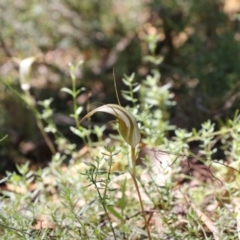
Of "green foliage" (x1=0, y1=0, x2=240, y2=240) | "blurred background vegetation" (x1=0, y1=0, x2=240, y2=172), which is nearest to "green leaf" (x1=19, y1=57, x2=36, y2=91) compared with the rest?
"green foliage" (x1=0, y1=0, x2=240, y2=240)

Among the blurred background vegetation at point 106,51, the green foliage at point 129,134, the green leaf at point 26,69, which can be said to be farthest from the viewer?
the blurred background vegetation at point 106,51

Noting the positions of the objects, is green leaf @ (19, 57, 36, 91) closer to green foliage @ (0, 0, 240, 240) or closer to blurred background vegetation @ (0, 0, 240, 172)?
green foliage @ (0, 0, 240, 240)

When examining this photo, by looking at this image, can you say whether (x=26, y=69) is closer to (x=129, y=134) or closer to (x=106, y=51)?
(x=129, y=134)

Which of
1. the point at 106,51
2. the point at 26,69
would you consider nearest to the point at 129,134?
the point at 26,69

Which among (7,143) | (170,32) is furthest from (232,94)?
(7,143)

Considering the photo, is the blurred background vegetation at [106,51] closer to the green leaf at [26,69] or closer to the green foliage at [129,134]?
the green foliage at [129,134]

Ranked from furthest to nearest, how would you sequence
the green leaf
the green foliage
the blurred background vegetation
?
the blurred background vegetation
the green leaf
the green foliage

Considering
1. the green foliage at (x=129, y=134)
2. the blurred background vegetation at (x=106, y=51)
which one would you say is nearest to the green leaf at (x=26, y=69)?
the green foliage at (x=129, y=134)

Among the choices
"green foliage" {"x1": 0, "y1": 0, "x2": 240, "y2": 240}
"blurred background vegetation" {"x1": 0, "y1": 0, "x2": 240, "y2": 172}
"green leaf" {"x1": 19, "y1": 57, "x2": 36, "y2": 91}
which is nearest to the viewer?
"green foliage" {"x1": 0, "y1": 0, "x2": 240, "y2": 240}
